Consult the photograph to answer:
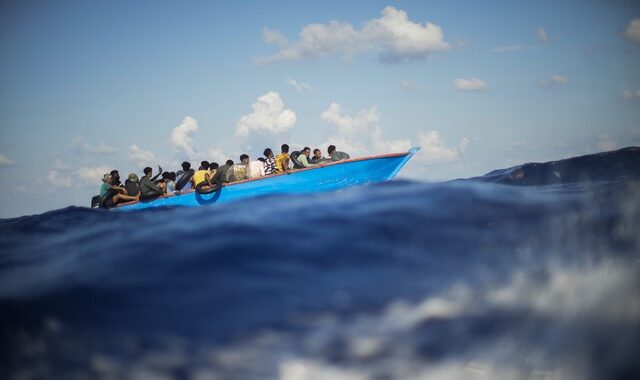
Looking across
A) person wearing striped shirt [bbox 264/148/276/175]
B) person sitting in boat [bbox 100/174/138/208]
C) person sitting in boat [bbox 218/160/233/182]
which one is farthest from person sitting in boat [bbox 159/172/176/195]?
person wearing striped shirt [bbox 264/148/276/175]

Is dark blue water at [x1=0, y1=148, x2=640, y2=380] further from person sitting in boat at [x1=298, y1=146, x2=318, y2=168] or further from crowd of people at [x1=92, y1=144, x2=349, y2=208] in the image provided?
person sitting in boat at [x1=298, y1=146, x2=318, y2=168]

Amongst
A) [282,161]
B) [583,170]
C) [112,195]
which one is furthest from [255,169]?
[583,170]

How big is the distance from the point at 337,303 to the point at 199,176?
1072 cm

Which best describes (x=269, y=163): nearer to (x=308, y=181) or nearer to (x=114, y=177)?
(x=308, y=181)

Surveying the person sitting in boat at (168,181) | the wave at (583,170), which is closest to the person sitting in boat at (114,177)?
the person sitting in boat at (168,181)

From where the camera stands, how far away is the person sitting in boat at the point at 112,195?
13.2m

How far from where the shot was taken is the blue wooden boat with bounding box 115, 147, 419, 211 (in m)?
12.6

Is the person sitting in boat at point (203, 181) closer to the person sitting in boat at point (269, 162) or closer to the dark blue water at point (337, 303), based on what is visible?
the person sitting in boat at point (269, 162)

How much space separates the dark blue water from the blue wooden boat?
7.86m

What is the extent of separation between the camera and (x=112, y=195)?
1327 cm

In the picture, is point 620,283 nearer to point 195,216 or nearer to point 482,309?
point 482,309

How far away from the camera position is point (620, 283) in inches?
169

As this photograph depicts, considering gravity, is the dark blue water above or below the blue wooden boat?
below

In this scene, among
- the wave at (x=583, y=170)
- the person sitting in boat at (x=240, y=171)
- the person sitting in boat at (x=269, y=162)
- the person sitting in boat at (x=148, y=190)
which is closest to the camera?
the wave at (x=583, y=170)
